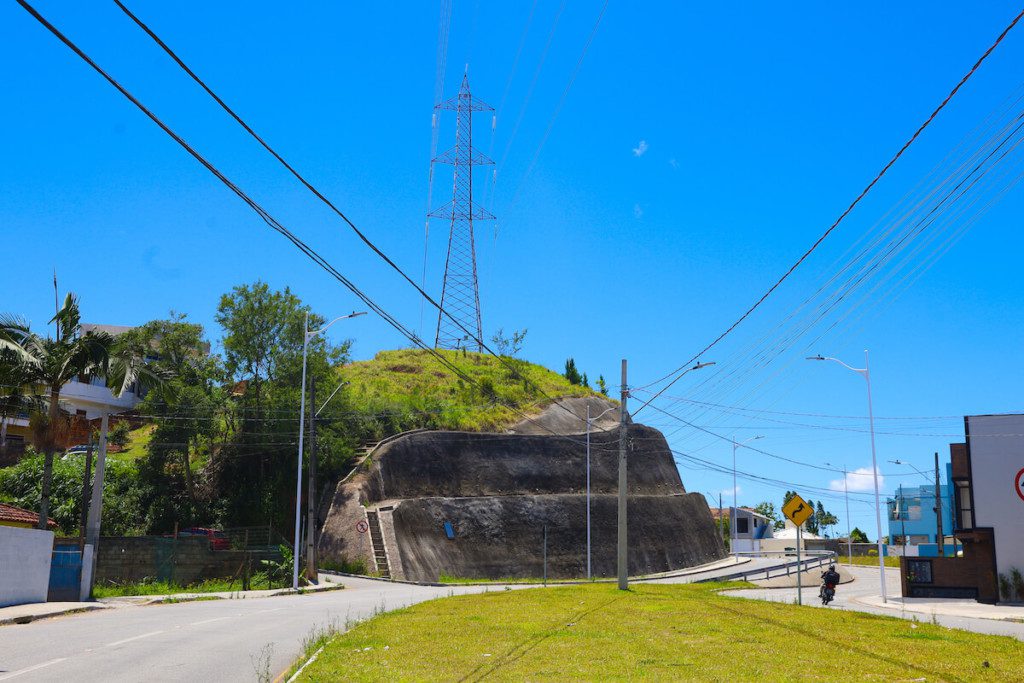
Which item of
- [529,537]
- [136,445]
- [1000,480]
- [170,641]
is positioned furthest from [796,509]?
[136,445]

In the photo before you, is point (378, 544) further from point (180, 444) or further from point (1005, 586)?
point (1005, 586)

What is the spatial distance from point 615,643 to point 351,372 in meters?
64.1

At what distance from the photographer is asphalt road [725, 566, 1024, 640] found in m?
22.0

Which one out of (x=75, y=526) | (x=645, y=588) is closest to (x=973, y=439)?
(x=645, y=588)

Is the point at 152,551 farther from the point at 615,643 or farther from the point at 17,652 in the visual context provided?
the point at 615,643

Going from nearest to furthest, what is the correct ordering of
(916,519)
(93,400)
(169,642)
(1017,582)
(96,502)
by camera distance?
1. (169,642)
2. (96,502)
3. (1017,582)
4. (93,400)
5. (916,519)

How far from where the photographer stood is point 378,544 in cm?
4484

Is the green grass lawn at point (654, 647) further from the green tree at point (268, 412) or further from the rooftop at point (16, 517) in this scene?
the green tree at point (268, 412)

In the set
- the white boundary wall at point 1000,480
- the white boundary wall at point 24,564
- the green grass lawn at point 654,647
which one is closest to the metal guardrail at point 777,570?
the white boundary wall at point 1000,480

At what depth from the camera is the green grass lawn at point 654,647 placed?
11.5 meters

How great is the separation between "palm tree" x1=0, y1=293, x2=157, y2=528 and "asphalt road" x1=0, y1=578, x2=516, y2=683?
6220 millimetres

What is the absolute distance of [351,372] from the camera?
7669 centimetres

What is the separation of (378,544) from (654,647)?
32.5 m

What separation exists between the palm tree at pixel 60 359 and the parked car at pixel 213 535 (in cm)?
1088
